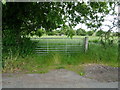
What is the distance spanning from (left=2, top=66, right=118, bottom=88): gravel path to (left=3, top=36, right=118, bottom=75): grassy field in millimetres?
458

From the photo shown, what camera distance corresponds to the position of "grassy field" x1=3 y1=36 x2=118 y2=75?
228 inches

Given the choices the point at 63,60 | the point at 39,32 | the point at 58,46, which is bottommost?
the point at 63,60

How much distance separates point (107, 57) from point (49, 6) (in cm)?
327

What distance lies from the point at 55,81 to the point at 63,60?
8.00 feet

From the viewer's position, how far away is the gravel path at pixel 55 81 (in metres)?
4.16

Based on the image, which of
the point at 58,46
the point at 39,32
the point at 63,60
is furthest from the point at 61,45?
the point at 39,32

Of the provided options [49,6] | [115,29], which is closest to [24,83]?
[115,29]

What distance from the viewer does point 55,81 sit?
447 centimetres

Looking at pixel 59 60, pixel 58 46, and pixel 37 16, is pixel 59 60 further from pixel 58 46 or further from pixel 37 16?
pixel 37 16

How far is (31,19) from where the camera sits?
745cm

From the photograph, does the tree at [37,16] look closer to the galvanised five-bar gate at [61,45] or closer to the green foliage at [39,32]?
the green foliage at [39,32]

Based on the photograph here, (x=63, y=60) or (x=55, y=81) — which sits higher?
(x=63, y=60)

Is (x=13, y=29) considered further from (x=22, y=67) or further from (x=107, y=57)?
(x=107, y=57)

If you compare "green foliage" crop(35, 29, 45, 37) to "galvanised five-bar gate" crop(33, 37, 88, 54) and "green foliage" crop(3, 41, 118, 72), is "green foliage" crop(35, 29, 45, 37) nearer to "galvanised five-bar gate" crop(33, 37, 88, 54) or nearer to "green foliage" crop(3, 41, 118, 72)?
"galvanised five-bar gate" crop(33, 37, 88, 54)
